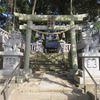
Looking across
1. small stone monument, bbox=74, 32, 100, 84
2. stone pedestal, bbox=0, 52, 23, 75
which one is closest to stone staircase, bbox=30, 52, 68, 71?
stone pedestal, bbox=0, 52, 23, 75

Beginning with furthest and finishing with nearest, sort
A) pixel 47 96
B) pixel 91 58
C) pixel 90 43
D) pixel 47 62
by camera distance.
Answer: pixel 47 62
pixel 90 43
pixel 91 58
pixel 47 96

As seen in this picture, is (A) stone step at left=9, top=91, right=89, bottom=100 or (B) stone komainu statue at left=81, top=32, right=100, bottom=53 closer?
(A) stone step at left=9, top=91, right=89, bottom=100

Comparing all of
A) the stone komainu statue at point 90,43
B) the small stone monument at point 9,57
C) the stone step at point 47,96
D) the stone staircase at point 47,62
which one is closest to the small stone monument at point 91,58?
the stone komainu statue at point 90,43

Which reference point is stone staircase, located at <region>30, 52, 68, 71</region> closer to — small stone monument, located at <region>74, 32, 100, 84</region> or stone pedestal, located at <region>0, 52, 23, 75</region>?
stone pedestal, located at <region>0, 52, 23, 75</region>

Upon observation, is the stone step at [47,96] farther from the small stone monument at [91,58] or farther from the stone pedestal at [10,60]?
the stone pedestal at [10,60]

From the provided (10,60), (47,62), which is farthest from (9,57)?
(47,62)

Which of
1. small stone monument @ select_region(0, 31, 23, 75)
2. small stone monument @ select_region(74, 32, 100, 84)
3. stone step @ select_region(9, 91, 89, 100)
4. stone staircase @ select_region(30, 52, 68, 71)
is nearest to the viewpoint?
stone step @ select_region(9, 91, 89, 100)

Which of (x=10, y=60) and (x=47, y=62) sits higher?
(x=10, y=60)

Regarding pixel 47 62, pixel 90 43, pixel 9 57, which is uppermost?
pixel 90 43

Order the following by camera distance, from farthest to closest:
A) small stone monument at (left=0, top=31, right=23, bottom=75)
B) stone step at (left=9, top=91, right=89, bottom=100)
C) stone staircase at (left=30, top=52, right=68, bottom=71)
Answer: stone staircase at (left=30, top=52, right=68, bottom=71) → small stone monument at (left=0, top=31, right=23, bottom=75) → stone step at (left=9, top=91, right=89, bottom=100)

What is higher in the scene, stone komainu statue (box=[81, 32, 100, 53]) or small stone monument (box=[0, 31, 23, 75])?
stone komainu statue (box=[81, 32, 100, 53])

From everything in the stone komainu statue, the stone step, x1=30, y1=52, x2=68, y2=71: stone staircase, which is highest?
the stone komainu statue

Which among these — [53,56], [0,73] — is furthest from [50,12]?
[0,73]

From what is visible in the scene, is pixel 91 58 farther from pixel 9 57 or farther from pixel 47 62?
pixel 47 62
